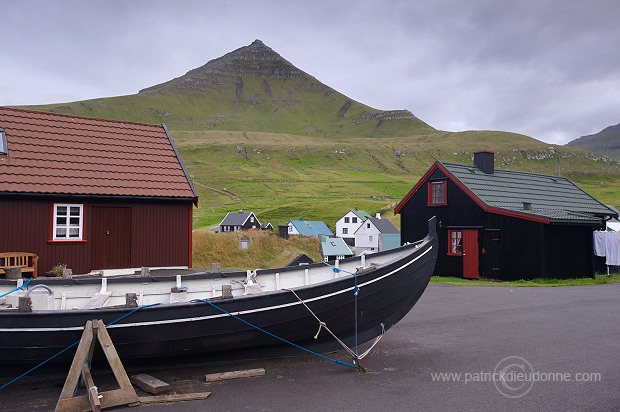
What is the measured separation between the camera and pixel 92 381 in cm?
730

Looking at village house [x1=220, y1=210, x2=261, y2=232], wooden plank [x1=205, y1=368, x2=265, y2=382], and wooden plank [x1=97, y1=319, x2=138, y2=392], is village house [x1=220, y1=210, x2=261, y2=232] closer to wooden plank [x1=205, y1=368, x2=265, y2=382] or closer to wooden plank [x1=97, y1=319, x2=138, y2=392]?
wooden plank [x1=205, y1=368, x2=265, y2=382]

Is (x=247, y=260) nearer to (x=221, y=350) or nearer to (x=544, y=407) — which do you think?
(x=221, y=350)

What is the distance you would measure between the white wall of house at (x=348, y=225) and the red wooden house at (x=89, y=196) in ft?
191

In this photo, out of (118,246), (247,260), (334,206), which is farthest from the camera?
(334,206)

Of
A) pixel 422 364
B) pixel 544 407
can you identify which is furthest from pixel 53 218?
pixel 544 407

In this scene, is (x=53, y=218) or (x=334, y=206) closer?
(x=53, y=218)

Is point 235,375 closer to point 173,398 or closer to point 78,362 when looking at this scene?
point 173,398

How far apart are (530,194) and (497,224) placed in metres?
5.22

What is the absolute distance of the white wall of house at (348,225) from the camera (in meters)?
77.5

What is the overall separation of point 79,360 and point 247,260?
30.4 metres

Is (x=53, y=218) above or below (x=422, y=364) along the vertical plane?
above

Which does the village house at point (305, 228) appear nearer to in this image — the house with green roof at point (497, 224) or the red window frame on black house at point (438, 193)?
the house with green roof at point (497, 224)

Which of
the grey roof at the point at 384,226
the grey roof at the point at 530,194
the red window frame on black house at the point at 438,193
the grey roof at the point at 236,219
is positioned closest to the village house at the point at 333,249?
the grey roof at the point at 236,219

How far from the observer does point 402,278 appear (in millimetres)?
9734
